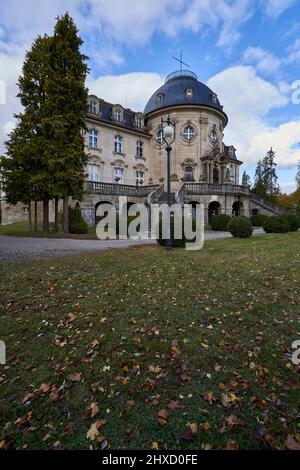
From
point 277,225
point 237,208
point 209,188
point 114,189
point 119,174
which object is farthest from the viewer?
point 119,174

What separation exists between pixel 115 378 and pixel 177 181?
28343mm

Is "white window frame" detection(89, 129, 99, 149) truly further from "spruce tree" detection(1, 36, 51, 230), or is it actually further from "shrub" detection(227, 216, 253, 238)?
"shrub" detection(227, 216, 253, 238)

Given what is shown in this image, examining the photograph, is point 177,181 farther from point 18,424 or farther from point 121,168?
point 18,424

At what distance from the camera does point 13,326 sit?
12.2ft

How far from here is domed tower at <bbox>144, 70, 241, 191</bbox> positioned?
29.7 metres

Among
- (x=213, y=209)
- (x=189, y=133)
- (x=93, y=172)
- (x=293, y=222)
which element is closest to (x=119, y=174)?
(x=93, y=172)

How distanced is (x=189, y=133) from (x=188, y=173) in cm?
490

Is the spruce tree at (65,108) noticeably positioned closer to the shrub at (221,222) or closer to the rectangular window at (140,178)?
the shrub at (221,222)

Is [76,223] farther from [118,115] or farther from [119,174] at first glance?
[118,115]

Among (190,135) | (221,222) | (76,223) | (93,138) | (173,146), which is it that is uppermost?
(190,135)

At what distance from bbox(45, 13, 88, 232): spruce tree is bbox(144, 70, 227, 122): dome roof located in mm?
15878

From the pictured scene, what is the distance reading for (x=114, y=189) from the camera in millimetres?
A: 22891

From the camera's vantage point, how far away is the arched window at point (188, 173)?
30.3 meters

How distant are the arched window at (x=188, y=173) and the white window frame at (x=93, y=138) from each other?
11192 mm
